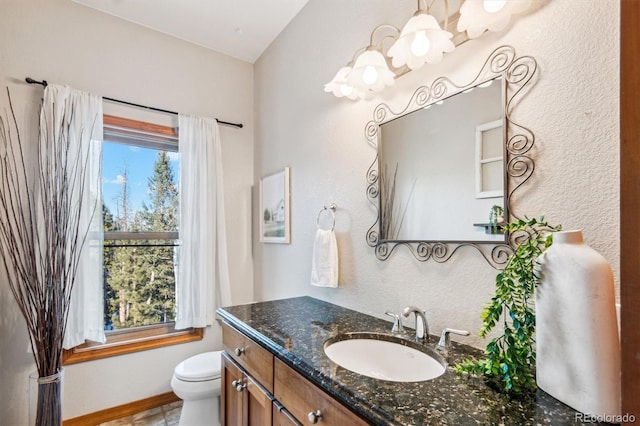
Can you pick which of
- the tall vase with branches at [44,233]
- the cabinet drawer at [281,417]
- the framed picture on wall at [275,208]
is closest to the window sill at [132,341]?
the tall vase with branches at [44,233]

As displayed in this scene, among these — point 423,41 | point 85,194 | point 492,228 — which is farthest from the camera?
point 85,194

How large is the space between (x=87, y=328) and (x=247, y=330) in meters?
1.38

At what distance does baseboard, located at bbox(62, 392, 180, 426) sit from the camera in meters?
2.02

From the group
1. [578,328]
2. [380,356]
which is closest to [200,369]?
[380,356]

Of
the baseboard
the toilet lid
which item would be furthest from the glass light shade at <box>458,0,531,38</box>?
the baseboard

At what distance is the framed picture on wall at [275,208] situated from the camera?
88.1 inches

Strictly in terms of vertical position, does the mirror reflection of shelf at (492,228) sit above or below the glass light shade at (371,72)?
below

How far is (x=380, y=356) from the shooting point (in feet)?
3.97

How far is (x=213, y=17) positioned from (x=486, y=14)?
1980 millimetres

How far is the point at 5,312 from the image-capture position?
185cm

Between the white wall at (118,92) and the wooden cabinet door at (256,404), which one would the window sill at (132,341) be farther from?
the wooden cabinet door at (256,404)

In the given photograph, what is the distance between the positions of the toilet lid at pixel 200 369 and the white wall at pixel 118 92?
441 millimetres

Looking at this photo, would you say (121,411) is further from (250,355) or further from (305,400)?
(305,400)

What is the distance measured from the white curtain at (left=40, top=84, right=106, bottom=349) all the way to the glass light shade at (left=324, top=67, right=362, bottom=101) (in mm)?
1653
